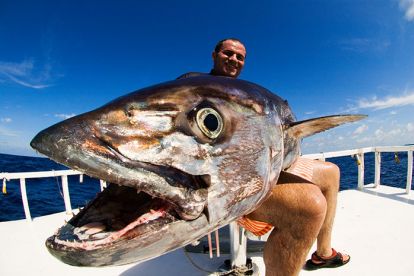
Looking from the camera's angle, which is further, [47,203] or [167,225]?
[47,203]

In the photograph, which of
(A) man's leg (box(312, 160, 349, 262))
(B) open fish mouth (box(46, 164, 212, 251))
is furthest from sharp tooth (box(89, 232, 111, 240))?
(A) man's leg (box(312, 160, 349, 262))

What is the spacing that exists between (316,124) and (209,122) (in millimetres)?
814

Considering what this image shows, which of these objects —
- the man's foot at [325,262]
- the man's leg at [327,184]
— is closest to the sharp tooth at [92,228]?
the man's leg at [327,184]

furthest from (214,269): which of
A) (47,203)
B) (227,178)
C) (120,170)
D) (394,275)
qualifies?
(47,203)

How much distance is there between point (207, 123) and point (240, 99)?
0.28 meters

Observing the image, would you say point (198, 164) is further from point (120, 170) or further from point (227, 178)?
point (120, 170)

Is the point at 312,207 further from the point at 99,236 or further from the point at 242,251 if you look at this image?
the point at 99,236

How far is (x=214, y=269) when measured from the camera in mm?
2619

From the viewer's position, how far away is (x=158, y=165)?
1004 mm

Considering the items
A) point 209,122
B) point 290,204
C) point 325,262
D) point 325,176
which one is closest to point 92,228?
point 209,122

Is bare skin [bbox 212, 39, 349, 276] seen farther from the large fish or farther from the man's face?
the man's face

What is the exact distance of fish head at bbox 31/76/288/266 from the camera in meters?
0.92

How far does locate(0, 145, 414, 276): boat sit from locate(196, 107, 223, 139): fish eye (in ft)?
4.34

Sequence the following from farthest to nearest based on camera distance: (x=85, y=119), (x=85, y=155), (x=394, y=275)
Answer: (x=394, y=275), (x=85, y=119), (x=85, y=155)
